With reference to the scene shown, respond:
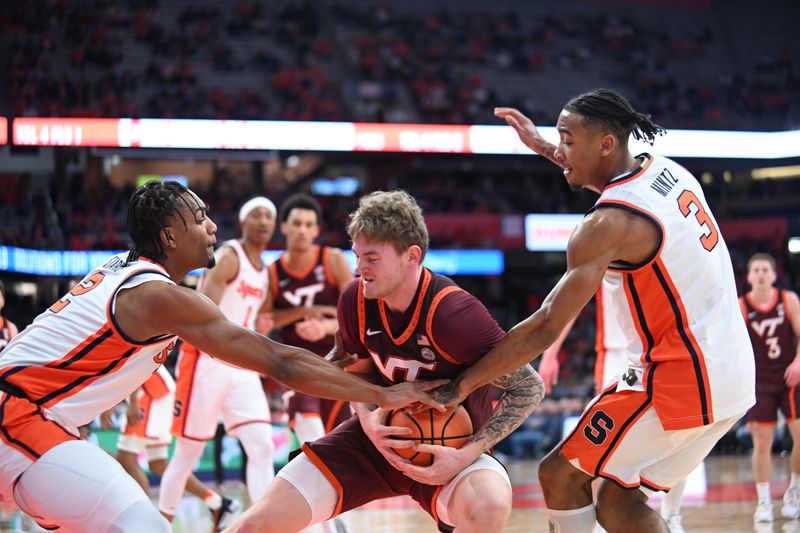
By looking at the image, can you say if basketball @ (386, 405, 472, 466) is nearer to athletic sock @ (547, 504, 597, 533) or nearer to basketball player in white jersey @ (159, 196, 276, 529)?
athletic sock @ (547, 504, 597, 533)

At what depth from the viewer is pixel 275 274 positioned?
6.91 m

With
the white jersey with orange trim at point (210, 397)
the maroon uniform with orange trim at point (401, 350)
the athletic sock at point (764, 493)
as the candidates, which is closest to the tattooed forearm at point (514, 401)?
the maroon uniform with orange trim at point (401, 350)

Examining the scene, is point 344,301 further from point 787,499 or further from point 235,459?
point 235,459

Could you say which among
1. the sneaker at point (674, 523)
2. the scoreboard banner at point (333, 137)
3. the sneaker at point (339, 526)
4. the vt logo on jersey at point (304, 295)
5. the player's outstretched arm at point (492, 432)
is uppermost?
the scoreboard banner at point (333, 137)

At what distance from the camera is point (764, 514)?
7.16m

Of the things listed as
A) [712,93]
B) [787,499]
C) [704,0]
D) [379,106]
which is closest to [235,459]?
[787,499]

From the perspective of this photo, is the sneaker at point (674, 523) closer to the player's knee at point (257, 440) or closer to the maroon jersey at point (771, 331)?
the maroon jersey at point (771, 331)

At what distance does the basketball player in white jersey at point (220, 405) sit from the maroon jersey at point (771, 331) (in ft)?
15.1

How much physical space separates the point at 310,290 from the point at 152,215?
3.22m

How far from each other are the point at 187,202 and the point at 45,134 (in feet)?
49.3

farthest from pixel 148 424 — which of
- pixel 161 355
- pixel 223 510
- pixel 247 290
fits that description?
pixel 161 355

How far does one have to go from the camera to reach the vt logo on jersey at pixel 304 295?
6809mm

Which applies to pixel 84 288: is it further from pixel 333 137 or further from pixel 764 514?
pixel 333 137

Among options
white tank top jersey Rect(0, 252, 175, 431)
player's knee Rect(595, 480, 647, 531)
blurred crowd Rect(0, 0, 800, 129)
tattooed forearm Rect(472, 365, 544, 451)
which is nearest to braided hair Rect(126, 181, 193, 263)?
white tank top jersey Rect(0, 252, 175, 431)
